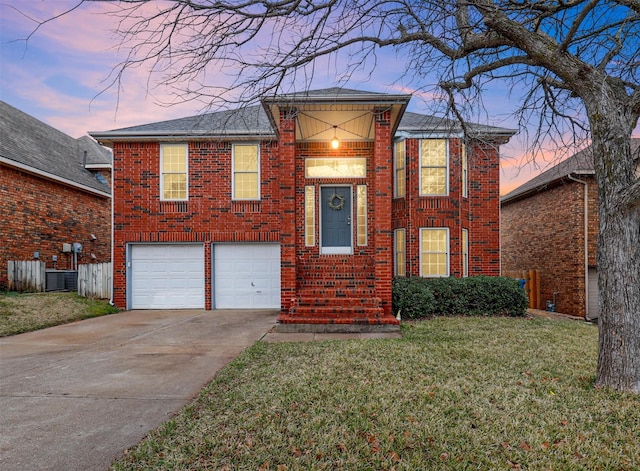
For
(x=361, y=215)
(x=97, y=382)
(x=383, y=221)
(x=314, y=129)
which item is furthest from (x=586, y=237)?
(x=97, y=382)

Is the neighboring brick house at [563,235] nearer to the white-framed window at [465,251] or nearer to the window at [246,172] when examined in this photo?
the white-framed window at [465,251]

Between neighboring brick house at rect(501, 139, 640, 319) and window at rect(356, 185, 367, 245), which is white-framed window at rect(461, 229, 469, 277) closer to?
window at rect(356, 185, 367, 245)

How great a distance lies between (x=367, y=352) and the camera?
18.2 ft

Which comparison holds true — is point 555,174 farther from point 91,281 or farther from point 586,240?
point 91,281

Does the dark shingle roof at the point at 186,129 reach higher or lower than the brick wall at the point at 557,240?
higher

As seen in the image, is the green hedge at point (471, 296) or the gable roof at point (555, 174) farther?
the gable roof at point (555, 174)

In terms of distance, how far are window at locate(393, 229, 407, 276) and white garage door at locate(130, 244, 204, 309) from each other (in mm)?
6098

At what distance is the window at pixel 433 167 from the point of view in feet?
36.2

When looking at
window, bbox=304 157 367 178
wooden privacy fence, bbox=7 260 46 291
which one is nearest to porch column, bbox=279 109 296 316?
window, bbox=304 157 367 178

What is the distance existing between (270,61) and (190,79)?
1018mm

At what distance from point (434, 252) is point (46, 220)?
43.6 ft

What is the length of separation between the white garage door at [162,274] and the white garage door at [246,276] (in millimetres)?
782

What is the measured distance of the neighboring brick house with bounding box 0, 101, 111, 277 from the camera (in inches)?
449

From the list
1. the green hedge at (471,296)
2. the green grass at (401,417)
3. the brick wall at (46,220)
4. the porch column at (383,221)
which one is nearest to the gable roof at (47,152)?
the brick wall at (46,220)
